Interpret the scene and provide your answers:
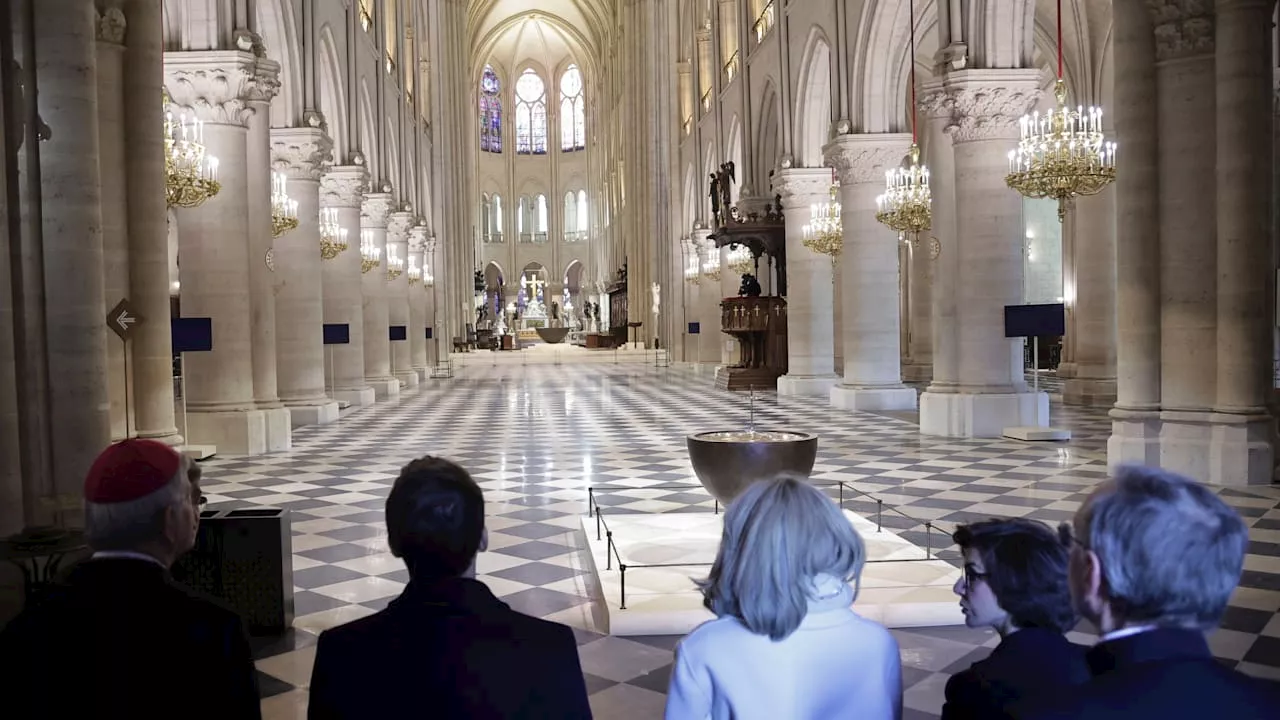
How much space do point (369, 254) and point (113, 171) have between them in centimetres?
1249

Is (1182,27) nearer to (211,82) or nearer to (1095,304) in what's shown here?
(1095,304)

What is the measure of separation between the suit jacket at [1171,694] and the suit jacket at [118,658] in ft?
4.91

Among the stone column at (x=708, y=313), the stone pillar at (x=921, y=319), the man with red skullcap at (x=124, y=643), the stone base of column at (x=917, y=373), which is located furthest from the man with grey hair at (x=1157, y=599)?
the stone column at (x=708, y=313)

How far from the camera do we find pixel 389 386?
22219 millimetres

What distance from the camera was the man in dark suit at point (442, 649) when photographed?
1.89 metres

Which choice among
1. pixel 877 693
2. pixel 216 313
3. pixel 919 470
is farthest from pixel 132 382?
pixel 877 693

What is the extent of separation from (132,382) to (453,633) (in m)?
9.26

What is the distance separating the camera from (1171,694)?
57.5 inches

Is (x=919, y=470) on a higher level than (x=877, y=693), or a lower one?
lower

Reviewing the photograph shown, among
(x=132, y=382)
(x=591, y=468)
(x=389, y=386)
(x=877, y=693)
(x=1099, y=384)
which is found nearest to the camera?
(x=877, y=693)

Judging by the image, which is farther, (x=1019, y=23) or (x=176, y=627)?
(x=1019, y=23)

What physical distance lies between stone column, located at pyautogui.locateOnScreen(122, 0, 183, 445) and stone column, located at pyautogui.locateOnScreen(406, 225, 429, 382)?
18.4 m

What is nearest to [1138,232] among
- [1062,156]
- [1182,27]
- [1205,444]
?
[1182,27]

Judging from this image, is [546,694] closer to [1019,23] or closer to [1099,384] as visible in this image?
[1019,23]
